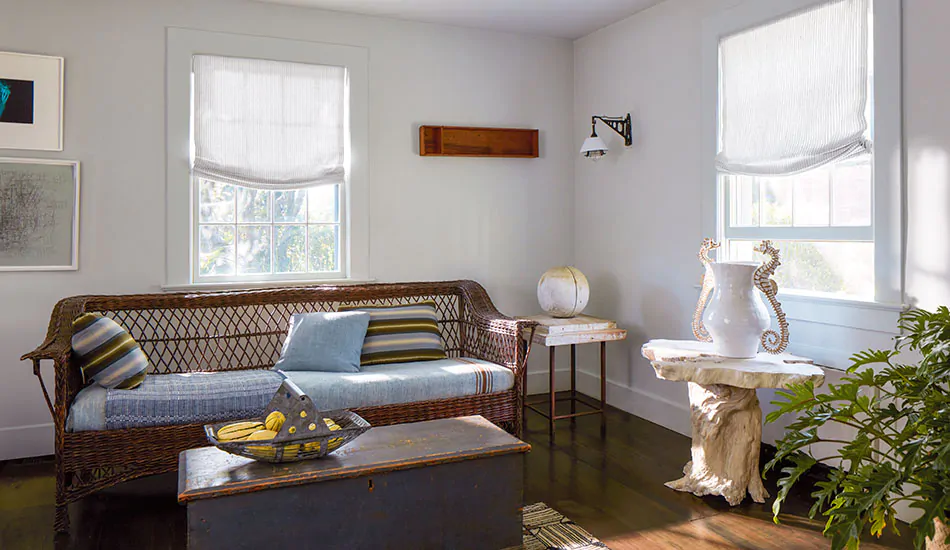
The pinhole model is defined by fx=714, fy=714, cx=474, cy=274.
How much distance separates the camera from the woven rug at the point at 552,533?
2760mm

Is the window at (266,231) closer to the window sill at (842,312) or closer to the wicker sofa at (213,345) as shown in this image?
A: the wicker sofa at (213,345)

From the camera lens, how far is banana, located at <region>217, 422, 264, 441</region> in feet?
8.29

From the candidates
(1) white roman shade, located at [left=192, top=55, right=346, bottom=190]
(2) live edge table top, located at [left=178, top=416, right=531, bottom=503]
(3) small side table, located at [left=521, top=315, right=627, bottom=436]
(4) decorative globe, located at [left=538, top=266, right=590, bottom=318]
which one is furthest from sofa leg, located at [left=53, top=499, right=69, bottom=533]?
(4) decorative globe, located at [left=538, top=266, right=590, bottom=318]

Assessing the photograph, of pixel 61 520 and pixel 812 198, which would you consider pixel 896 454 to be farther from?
pixel 61 520

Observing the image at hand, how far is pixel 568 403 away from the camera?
502 cm

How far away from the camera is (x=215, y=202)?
4371 mm

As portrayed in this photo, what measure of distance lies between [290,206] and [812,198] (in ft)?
9.93

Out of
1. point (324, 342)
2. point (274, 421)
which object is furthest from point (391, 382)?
point (274, 421)

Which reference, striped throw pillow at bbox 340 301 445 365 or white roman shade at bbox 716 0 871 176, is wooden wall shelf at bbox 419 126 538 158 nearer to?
striped throw pillow at bbox 340 301 445 365

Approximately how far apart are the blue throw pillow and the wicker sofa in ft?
0.82

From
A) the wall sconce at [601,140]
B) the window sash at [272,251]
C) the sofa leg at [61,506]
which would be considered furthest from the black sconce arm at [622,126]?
the sofa leg at [61,506]

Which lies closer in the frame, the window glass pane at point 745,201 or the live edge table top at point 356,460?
the live edge table top at point 356,460

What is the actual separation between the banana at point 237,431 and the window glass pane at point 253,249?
1.94 metres

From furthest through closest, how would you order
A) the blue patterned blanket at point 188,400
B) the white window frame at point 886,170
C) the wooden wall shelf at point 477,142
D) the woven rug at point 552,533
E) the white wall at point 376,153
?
the wooden wall shelf at point 477,142 → the white wall at point 376,153 → the blue patterned blanket at point 188,400 → the white window frame at point 886,170 → the woven rug at point 552,533
